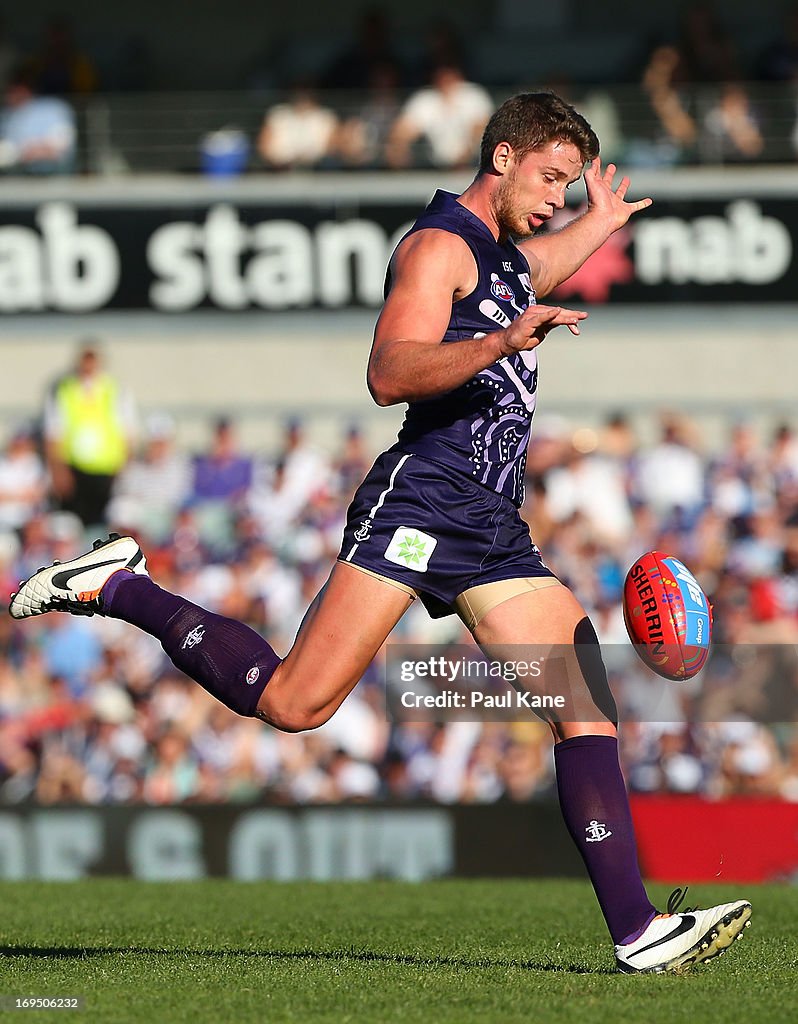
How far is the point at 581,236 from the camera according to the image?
567 cm

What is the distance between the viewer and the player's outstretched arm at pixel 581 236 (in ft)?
18.4

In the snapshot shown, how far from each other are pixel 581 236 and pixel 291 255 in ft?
33.5

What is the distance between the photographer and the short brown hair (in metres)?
5.11

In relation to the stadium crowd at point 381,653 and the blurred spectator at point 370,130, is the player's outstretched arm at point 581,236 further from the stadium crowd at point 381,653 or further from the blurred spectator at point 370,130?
the blurred spectator at point 370,130

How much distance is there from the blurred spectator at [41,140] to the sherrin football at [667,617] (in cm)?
1101

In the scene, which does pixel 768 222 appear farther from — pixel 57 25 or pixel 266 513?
pixel 57 25

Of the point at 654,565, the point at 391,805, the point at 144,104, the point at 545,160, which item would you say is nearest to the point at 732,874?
the point at 391,805

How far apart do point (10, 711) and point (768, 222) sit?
7.96 m

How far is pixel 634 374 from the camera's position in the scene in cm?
1588

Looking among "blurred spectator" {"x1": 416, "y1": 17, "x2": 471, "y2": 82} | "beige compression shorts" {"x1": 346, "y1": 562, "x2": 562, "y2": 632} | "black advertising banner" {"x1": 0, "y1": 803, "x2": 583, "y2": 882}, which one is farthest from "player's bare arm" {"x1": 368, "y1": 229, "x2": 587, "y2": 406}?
"blurred spectator" {"x1": 416, "y1": 17, "x2": 471, "y2": 82}

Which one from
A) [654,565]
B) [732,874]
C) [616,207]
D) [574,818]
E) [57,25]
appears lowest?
[732,874]

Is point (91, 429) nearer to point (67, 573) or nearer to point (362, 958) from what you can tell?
point (67, 573)

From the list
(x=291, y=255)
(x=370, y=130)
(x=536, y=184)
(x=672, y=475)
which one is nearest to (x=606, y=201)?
(x=536, y=184)

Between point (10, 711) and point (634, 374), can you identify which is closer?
point (10, 711)
